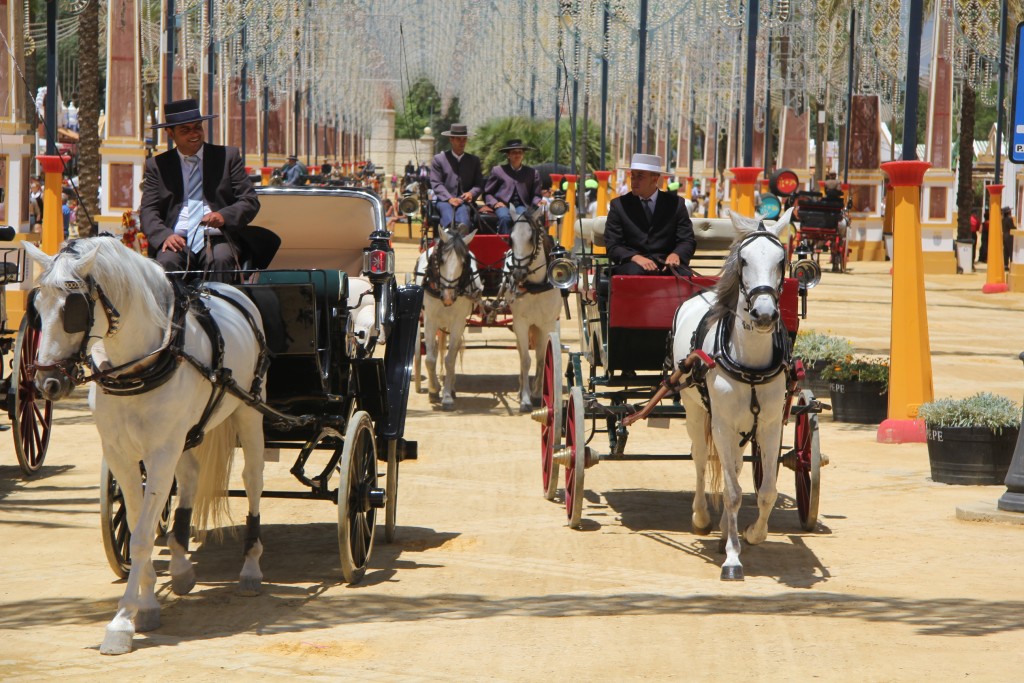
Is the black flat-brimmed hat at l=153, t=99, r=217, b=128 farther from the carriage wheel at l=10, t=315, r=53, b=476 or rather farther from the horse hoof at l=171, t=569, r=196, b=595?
the horse hoof at l=171, t=569, r=196, b=595

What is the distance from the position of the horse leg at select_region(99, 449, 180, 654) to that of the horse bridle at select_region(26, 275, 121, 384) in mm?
639

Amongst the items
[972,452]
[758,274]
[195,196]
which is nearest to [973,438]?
[972,452]

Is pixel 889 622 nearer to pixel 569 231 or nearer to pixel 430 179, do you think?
pixel 430 179

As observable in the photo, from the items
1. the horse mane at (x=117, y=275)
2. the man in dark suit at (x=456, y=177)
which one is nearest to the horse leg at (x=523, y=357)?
the man in dark suit at (x=456, y=177)

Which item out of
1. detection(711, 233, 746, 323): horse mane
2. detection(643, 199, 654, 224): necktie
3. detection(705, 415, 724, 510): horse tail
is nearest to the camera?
detection(711, 233, 746, 323): horse mane

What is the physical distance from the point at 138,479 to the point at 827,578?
3795mm

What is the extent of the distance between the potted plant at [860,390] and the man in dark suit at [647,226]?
15.4 feet

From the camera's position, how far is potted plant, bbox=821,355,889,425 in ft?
47.1

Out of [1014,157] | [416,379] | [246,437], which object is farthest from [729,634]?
[416,379]

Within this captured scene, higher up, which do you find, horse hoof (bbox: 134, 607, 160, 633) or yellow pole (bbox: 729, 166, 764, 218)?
yellow pole (bbox: 729, 166, 764, 218)

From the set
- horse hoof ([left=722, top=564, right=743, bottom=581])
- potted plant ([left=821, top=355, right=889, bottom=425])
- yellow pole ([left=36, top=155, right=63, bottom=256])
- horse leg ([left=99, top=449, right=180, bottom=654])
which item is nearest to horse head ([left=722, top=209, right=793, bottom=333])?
horse hoof ([left=722, top=564, right=743, bottom=581])

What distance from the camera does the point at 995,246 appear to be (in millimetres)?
32156

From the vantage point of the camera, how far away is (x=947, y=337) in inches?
898

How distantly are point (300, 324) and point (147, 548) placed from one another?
1614 millimetres
